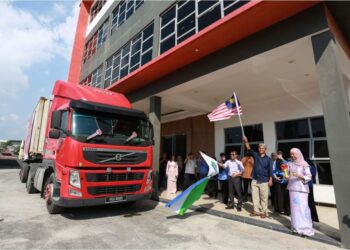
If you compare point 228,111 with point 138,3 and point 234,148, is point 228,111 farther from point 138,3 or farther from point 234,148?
point 138,3

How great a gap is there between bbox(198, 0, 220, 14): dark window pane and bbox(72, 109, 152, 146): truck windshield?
4.76 metres

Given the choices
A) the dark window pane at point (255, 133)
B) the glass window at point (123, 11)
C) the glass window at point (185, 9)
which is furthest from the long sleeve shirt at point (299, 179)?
the glass window at point (123, 11)

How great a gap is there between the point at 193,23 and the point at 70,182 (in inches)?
271

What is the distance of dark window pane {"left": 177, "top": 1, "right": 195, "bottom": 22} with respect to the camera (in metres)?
8.56

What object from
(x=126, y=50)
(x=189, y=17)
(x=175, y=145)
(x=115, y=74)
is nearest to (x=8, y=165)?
(x=115, y=74)

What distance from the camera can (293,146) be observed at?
354 inches

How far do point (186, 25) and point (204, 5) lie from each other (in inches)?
39.0

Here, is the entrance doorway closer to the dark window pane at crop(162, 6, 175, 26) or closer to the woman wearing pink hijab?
the dark window pane at crop(162, 6, 175, 26)

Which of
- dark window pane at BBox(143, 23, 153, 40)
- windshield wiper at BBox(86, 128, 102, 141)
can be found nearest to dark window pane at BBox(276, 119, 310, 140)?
dark window pane at BBox(143, 23, 153, 40)

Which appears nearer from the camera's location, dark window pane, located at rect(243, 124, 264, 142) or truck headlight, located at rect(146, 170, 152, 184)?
truck headlight, located at rect(146, 170, 152, 184)

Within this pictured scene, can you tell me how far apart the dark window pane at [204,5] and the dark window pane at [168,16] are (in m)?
1.68

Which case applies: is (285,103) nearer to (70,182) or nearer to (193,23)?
(193,23)

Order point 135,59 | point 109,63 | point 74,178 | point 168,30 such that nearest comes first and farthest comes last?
point 74,178 < point 168,30 < point 135,59 < point 109,63

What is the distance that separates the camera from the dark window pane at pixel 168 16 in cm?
953
